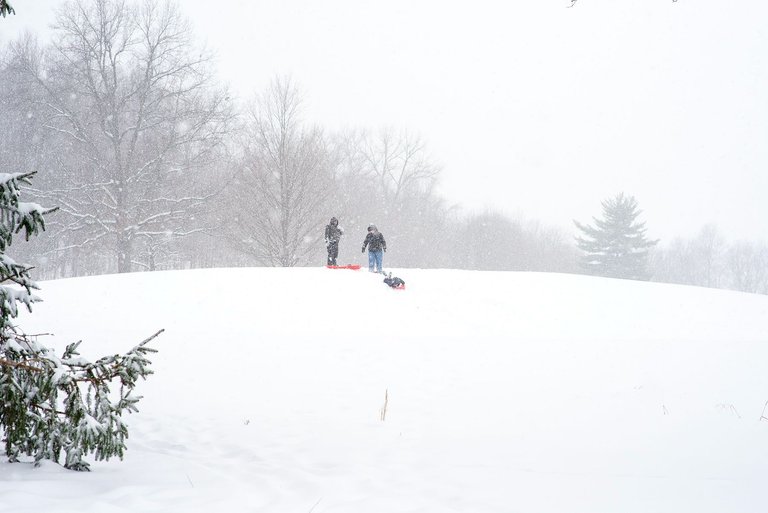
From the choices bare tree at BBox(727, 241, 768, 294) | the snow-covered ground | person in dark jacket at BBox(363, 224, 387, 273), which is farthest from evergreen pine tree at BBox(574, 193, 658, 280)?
person in dark jacket at BBox(363, 224, 387, 273)

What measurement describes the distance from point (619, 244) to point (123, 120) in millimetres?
41672

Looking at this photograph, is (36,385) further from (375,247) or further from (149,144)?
(149,144)

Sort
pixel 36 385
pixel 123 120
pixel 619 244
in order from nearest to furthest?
pixel 36 385 → pixel 123 120 → pixel 619 244

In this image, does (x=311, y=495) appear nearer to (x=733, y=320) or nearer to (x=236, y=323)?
(x=236, y=323)

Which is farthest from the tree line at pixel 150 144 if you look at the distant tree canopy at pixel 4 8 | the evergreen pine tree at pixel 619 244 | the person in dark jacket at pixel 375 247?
the evergreen pine tree at pixel 619 244

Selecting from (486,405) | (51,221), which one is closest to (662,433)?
(486,405)

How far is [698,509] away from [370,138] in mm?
47474

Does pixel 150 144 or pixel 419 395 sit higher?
pixel 150 144

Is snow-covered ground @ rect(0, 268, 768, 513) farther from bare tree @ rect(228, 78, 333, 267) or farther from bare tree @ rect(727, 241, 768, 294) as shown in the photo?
bare tree @ rect(727, 241, 768, 294)

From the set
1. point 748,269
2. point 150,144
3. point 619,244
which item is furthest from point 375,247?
point 748,269

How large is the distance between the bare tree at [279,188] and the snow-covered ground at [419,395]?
572 centimetres

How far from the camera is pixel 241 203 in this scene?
2155cm

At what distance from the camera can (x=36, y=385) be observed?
12.3 feet

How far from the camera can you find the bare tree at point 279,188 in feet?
68.8
